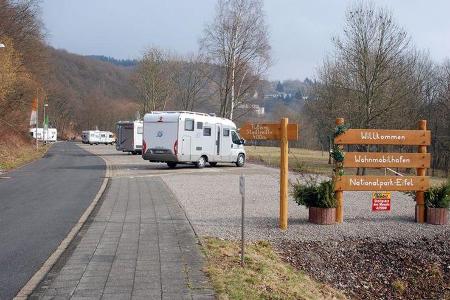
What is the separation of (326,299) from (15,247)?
4.84 m

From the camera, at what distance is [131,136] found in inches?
1820

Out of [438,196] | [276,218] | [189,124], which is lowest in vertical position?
[276,218]

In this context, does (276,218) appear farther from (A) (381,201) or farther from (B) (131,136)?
(B) (131,136)

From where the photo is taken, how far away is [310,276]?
8102 millimetres

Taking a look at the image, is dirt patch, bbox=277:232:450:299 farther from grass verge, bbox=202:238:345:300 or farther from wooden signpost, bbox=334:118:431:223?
wooden signpost, bbox=334:118:431:223

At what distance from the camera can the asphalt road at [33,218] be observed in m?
7.21

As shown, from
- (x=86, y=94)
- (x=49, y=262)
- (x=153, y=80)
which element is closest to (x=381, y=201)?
(x=49, y=262)

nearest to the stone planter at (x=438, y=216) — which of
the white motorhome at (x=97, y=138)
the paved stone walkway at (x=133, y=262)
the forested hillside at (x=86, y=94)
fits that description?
the paved stone walkway at (x=133, y=262)

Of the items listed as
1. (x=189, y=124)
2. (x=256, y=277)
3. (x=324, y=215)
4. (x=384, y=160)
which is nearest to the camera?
(x=256, y=277)

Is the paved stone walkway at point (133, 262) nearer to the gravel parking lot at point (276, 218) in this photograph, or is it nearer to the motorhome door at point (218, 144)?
the gravel parking lot at point (276, 218)

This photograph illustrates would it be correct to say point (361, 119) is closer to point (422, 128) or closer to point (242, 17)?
point (242, 17)

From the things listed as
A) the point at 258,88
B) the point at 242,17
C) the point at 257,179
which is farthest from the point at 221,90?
the point at 257,179

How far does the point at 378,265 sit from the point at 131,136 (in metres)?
38.7

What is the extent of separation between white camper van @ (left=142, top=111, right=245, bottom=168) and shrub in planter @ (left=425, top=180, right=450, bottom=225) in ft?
47.8
